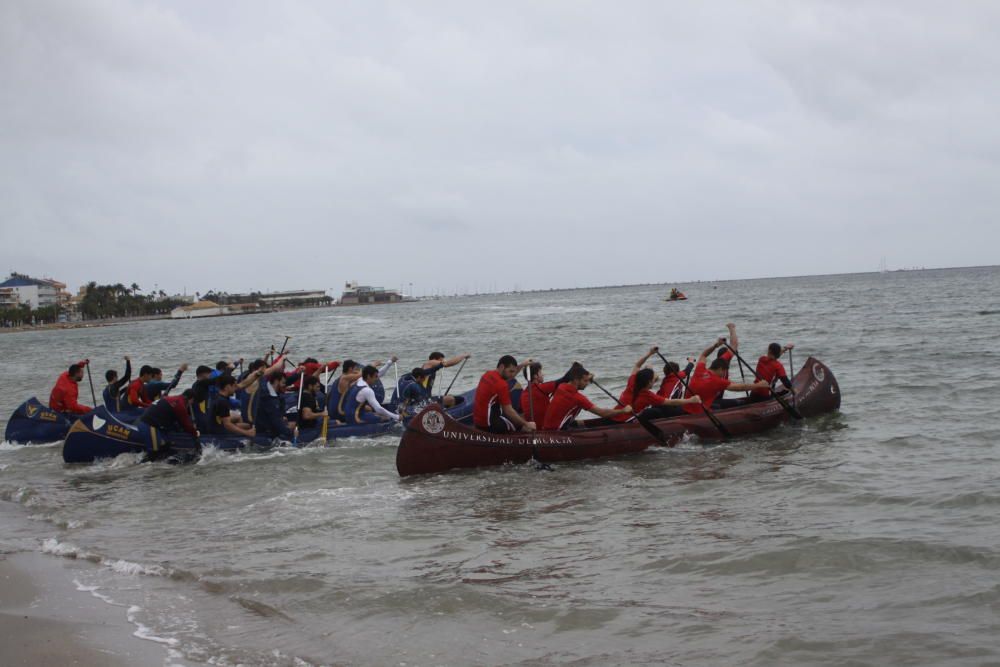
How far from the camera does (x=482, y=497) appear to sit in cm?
1016

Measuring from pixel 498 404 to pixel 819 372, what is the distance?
6.93 metres

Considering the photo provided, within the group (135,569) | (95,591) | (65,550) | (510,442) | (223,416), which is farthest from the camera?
(223,416)

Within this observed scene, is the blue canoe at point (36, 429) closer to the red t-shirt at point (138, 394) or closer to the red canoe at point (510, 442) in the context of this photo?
the red t-shirt at point (138, 394)

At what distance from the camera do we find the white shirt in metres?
14.8

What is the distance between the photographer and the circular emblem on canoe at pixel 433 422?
37.2 feet

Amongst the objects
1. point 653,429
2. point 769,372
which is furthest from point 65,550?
point 769,372

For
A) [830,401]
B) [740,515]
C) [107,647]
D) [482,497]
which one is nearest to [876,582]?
[740,515]

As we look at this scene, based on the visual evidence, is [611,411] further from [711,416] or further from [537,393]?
[711,416]

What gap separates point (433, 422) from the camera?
11.4 metres

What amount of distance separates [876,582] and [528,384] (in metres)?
6.33

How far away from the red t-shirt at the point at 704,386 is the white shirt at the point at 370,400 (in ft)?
17.3

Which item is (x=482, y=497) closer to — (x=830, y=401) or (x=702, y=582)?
(x=702, y=582)

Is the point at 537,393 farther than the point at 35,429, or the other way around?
the point at 35,429

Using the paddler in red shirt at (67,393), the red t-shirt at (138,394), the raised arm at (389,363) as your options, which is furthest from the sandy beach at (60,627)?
the paddler in red shirt at (67,393)
